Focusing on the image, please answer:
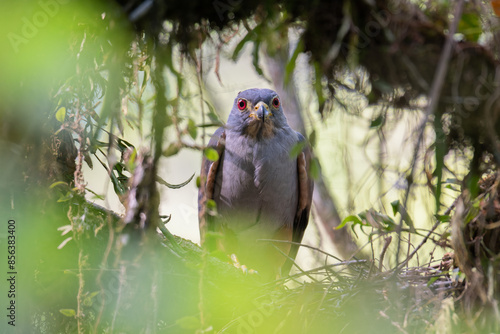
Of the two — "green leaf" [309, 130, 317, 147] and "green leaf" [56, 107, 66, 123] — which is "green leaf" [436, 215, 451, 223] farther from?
"green leaf" [56, 107, 66, 123]

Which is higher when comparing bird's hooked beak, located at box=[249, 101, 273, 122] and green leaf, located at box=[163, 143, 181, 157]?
bird's hooked beak, located at box=[249, 101, 273, 122]

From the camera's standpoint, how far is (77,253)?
107 inches

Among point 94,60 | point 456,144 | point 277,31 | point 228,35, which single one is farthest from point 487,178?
point 94,60

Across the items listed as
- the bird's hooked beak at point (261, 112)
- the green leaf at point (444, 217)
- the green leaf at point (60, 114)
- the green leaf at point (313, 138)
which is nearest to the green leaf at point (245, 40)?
the green leaf at point (313, 138)

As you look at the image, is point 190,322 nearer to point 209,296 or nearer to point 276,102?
point 209,296

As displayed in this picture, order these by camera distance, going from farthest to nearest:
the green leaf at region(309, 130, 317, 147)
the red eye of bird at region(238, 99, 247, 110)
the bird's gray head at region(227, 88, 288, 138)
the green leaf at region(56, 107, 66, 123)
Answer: the red eye of bird at region(238, 99, 247, 110) → the bird's gray head at region(227, 88, 288, 138) → the green leaf at region(56, 107, 66, 123) → the green leaf at region(309, 130, 317, 147)

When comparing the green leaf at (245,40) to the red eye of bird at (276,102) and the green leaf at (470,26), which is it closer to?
the green leaf at (470,26)

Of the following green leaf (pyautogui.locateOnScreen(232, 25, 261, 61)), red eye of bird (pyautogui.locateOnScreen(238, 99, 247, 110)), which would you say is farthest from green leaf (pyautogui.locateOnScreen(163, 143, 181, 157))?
red eye of bird (pyautogui.locateOnScreen(238, 99, 247, 110))

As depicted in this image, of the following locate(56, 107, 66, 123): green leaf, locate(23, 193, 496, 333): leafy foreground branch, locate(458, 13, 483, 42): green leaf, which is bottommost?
locate(23, 193, 496, 333): leafy foreground branch

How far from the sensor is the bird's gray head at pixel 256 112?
14.2 ft

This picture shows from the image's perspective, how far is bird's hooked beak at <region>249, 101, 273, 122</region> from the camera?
4203 mm

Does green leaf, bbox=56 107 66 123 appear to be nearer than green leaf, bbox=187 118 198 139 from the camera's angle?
No

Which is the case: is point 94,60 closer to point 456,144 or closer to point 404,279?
point 456,144

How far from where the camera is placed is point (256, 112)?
425 centimetres
